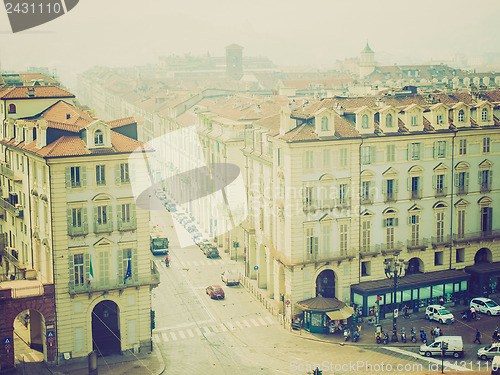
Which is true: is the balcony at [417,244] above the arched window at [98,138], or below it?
below

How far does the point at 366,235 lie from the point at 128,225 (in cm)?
2543

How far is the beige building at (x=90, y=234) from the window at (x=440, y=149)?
3218cm

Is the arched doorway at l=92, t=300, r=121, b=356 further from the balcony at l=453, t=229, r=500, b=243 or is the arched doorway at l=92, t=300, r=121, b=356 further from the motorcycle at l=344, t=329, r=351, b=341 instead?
the balcony at l=453, t=229, r=500, b=243

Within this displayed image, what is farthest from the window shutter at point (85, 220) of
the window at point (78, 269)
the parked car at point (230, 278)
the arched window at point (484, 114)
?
the arched window at point (484, 114)

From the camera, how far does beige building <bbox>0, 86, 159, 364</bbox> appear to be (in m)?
60.7

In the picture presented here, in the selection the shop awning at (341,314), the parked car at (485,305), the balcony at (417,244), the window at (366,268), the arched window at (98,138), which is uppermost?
the arched window at (98,138)

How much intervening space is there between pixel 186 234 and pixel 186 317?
110ft

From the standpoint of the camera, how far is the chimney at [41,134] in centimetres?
6181

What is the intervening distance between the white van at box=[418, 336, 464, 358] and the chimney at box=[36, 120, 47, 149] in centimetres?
3728

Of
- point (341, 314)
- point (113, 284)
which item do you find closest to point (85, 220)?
point (113, 284)

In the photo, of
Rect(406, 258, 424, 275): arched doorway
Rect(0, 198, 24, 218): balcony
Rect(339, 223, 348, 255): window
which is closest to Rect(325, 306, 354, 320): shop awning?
Rect(339, 223, 348, 255): window

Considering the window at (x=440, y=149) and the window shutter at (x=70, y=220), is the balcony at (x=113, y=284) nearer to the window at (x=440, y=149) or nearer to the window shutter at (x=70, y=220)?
the window shutter at (x=70, y=220)

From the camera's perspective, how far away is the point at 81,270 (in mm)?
61594

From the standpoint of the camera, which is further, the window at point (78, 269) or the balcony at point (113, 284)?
the window at point (78, 269)
